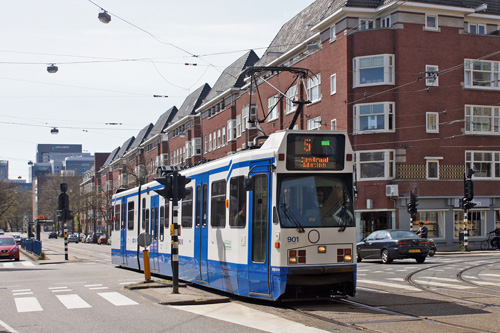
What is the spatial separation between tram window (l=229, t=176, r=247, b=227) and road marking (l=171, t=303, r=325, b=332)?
1.61m

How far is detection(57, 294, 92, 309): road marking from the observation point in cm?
1360

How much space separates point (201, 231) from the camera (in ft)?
51.6

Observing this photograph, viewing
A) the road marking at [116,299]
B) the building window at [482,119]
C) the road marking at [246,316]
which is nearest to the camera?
the road marking at [246,316]

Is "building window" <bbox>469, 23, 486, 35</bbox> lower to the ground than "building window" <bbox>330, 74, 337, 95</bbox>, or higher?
higher

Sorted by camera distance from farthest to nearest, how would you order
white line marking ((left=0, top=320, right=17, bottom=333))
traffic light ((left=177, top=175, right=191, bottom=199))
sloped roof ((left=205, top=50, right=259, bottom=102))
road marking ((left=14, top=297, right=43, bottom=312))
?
sloped roof ((left=205, top=50, right=259, bottom=102)) → traffic light ((left=177, top=175, right=191, bottom=199)) → road marking ((left=14, top=297, right=43, bottom=312)) → white line marking ((left=0, top=320, right=17, bottom=333))

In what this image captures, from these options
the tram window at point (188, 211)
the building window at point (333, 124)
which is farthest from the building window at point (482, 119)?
the tram window at point (188, 211)

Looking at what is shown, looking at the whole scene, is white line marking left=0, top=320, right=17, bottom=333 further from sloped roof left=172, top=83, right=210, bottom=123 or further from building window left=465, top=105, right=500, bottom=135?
sloped roof left=172, top=83, right=210, bottom=123

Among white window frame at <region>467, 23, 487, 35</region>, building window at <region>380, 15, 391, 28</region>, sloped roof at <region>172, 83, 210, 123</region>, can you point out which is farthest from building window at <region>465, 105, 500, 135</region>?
sloped roof at <region>172, 83, 210, 123</region>

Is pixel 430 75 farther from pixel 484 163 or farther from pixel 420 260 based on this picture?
pixel 420 260

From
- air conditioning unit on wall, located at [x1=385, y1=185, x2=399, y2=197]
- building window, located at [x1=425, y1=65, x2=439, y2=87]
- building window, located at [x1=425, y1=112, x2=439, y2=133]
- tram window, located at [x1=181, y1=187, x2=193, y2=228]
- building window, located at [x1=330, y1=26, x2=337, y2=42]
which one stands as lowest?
tram window, located at [x1=181, y1=187, x2=193, y2=228]

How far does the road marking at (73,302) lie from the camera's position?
13.6 metres

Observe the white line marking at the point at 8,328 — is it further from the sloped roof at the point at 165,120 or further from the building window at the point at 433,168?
the sloped roof at the point at 165,120

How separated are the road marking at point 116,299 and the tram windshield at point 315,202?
12.4 feet

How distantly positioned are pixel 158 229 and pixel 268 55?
115 feet
